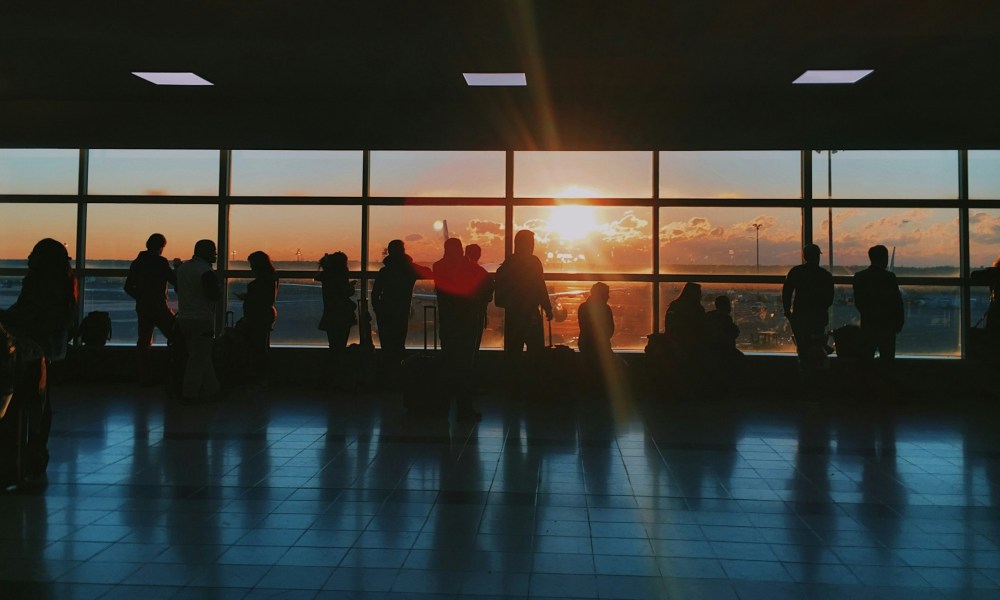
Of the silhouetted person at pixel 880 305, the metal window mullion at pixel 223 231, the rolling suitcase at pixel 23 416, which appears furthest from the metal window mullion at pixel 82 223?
the silhouetted person at pixel 880 305

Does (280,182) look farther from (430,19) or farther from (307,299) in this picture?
(430,19)

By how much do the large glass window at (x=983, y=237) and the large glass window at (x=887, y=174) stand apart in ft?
1.34

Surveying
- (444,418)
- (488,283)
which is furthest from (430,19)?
(444,418)

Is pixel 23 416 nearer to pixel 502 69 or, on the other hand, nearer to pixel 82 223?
pixel 502 69

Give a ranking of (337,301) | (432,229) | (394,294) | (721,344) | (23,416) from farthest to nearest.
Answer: (432,229), (337,301), (721,344), (394,294), (23,416)

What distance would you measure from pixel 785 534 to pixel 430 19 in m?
4.57

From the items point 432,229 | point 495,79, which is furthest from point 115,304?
point 495,79

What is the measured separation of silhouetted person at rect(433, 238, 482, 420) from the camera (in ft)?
23.1

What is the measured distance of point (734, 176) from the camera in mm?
9836

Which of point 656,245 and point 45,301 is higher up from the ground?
point 656,245

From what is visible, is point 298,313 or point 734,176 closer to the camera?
point 734,176

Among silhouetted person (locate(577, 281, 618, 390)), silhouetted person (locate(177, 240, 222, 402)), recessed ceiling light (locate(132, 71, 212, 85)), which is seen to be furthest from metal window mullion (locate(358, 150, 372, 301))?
silhouetted person (locate(577, 281, 618, 390))

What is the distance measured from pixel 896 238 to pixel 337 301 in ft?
23.3

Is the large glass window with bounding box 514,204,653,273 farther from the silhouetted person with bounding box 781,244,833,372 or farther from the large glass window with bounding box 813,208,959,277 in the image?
the large glass window with bounding box 813,208,959,277
